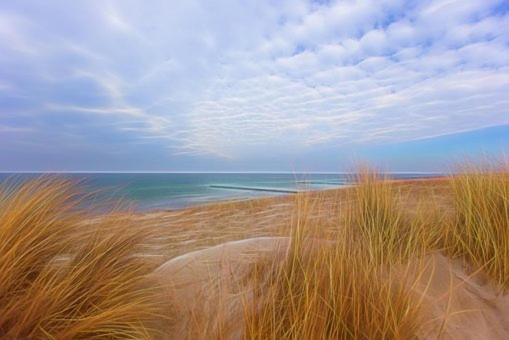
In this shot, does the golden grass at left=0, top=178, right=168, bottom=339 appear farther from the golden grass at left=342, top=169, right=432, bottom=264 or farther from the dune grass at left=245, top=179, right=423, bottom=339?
the golden grass at left=342, top=169, right=432, bottom=264

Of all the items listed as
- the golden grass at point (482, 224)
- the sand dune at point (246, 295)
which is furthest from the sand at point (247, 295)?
the golden grass at point (482, 224)

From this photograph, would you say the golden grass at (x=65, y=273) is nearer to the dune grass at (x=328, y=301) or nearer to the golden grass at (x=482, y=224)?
the dune grass at (x=328, y=301)

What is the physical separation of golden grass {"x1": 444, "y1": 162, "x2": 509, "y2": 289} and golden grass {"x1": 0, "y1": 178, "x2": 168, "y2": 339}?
2.20m

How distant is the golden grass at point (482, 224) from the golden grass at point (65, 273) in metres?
2.20

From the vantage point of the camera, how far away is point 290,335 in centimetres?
152

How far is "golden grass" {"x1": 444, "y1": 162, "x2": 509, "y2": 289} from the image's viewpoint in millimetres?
2535

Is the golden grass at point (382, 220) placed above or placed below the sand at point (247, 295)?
above

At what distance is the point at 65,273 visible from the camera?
1.79 metres

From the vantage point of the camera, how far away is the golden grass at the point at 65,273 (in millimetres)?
1542

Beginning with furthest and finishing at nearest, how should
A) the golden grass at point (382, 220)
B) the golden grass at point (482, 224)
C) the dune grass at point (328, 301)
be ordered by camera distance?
the golden grass at point (382, 220), the golden grass at point (482, 224), the dune grass at point (328, 301)

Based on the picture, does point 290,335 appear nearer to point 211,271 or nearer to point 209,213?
point 211,271

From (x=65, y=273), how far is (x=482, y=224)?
9.34 ft

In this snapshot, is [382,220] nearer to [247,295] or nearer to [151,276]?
[247,295]

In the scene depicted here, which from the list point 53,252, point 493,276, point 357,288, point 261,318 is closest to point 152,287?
point 53,252
